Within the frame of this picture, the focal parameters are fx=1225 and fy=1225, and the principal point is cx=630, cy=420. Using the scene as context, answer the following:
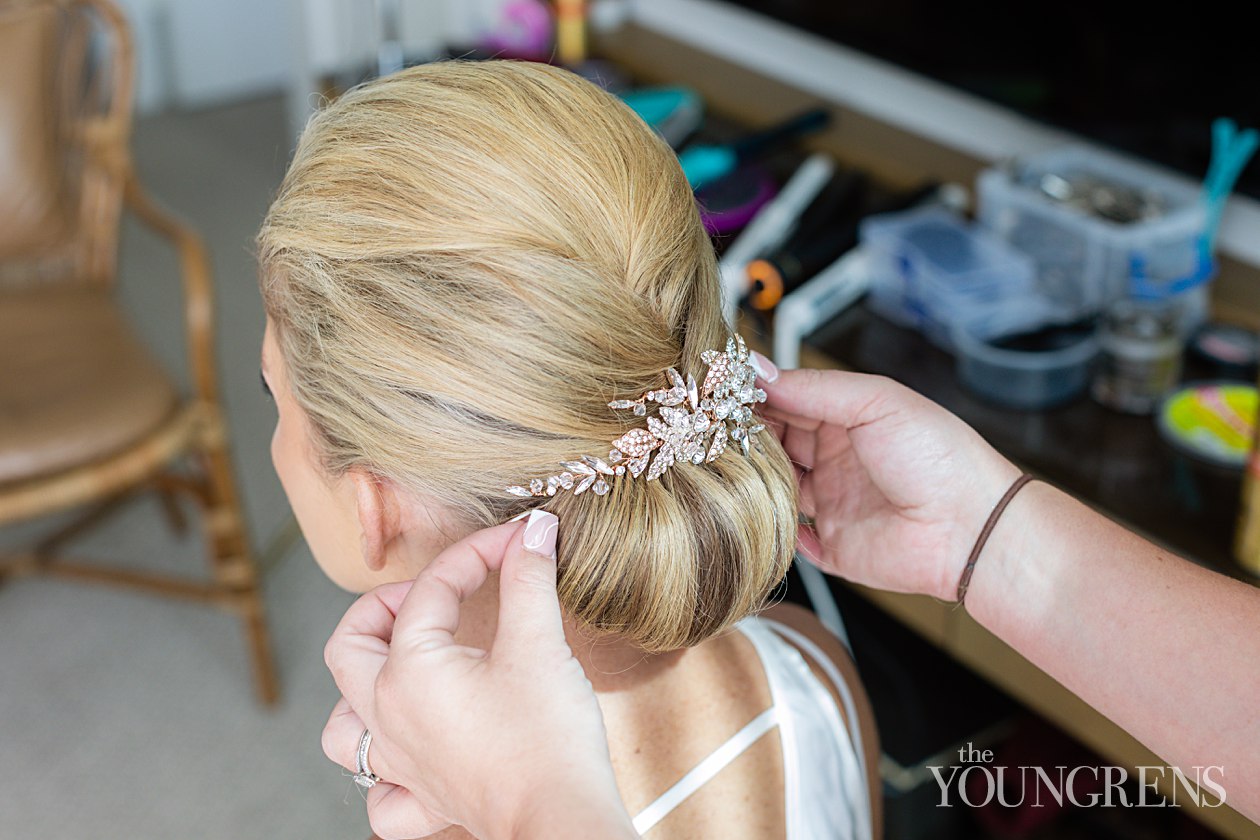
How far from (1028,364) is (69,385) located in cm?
123

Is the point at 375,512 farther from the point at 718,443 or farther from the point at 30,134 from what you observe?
the point at 30,134

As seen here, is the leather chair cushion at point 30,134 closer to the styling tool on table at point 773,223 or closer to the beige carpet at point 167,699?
the beige carpet at point 167,699

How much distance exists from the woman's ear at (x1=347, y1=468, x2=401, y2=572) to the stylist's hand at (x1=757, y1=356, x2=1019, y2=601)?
0.28 meters

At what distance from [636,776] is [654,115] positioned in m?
1.21

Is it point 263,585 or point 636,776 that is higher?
point 636,776

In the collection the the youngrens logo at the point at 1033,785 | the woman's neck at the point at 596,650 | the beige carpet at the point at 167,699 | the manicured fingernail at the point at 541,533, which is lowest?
the beige carpet at the point at 167,699

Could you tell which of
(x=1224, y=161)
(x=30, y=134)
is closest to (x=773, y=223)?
(x=1224, y=161)

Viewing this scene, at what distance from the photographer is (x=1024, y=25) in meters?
1.48

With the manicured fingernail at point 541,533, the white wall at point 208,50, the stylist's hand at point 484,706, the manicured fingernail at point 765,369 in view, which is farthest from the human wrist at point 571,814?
the white wall at point 208,50

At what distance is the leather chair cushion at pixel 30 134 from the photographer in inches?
70.3

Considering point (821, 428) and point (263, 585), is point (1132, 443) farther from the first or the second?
point (263, 585)

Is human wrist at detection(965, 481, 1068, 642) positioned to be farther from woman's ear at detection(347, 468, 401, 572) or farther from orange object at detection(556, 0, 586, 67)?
orange object at detection(556, 0, 586, 67)

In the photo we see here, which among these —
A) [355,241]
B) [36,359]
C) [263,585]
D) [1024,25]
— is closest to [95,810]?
[263,585]

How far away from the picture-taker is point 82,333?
176 centimetres
